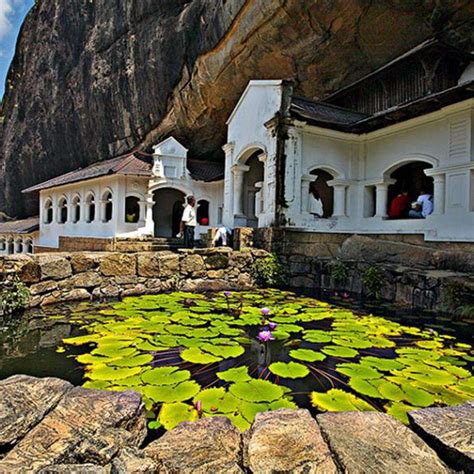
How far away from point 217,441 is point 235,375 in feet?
4.91

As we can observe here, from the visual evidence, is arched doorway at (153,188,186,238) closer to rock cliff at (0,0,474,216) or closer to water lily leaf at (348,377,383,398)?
rock cliff at (0,0,474,216)

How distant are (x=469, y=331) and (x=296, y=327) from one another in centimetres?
238

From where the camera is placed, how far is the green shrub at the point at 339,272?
25.1 ft

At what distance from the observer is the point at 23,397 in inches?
75.4

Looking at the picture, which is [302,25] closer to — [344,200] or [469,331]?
[344,200]

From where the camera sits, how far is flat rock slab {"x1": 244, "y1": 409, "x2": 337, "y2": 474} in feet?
4.93

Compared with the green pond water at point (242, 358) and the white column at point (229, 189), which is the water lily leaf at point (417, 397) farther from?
the white column at point (229, 189)

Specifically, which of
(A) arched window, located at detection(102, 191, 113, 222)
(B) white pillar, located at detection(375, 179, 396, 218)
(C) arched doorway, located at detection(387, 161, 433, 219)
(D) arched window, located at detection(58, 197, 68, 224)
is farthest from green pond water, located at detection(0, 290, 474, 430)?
(D) arched window, located at detection(58, 197, 68, 224)

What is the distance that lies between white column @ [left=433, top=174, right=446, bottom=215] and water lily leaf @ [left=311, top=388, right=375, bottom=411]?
25.4 ft

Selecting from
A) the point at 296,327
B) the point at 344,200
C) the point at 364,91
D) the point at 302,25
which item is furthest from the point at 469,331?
the point at 302,25

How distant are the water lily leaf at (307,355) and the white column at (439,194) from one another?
705 centimetres

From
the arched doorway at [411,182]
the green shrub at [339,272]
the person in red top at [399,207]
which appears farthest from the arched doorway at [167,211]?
the green shrub at [339,272]

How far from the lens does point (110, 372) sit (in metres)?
3.18

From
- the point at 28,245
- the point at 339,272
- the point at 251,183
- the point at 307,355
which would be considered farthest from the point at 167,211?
the point at 307,355
